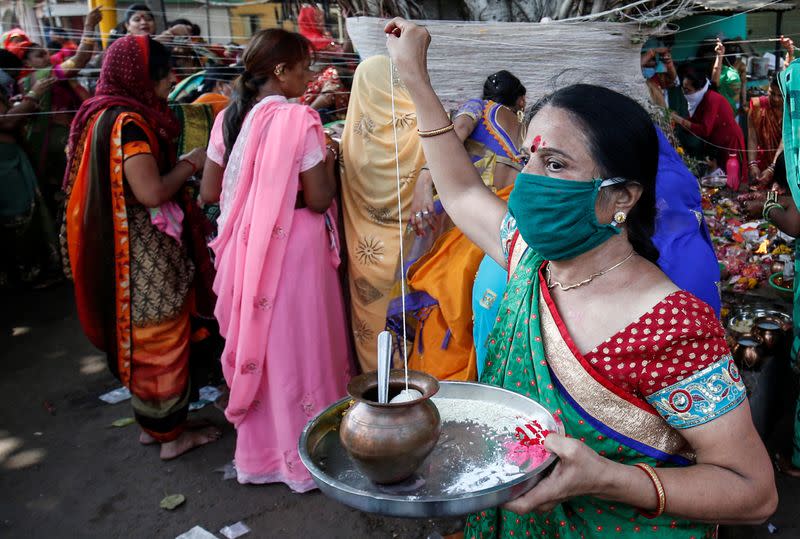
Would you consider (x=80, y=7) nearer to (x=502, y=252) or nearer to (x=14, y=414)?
(x=14, y=414)

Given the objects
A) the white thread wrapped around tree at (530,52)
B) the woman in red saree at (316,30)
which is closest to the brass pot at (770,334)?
the white thread wrapped around tree at (530,52)

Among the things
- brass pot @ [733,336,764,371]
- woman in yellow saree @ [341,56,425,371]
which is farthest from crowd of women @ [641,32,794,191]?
woman in yellow saree @ [341,56,425,371]

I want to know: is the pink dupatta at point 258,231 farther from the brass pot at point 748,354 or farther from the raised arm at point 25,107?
the raised arm at point 25,107

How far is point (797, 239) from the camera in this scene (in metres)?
3.27

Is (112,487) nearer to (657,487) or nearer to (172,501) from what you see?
(172,501)

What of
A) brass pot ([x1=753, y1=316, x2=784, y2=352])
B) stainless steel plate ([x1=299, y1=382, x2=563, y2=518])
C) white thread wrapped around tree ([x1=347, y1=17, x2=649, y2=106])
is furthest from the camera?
brass pot ([x1=753, y1=316, x2=784, y2=352])

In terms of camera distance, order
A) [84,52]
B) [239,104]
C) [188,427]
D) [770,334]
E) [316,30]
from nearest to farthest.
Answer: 1. [239,104]
2. [770,334]
3. [188,427]
4. [84,52]
5. [316,30]

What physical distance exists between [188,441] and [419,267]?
5.90 ft

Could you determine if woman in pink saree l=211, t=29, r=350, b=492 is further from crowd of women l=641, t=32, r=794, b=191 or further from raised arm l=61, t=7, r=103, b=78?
crowd of women l=641, t=32, r=794, b=191

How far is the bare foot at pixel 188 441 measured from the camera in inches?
145

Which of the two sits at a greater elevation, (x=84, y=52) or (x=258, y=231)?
(x=84, y=52)

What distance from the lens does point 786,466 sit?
3314 millimetres

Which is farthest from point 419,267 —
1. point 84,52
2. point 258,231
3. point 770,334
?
point 84,52

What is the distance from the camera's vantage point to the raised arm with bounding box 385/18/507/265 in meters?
1.80
